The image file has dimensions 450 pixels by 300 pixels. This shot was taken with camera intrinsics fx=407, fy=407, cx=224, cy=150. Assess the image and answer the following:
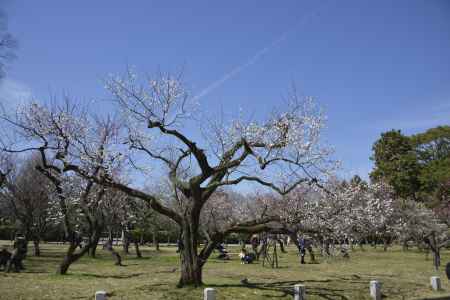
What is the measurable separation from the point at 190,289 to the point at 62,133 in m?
6.85

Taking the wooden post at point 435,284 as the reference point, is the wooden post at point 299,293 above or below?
above

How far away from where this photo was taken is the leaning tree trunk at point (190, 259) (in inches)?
502

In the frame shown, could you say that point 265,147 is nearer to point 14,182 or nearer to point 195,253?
point 195,253

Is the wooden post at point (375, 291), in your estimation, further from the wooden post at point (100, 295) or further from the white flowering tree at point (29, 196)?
the white flowering tree at point (29, 196)

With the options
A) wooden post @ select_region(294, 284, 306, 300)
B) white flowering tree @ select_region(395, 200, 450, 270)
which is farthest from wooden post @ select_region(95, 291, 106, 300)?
white flowering tree @ select_region(395, 200, 450, 270)

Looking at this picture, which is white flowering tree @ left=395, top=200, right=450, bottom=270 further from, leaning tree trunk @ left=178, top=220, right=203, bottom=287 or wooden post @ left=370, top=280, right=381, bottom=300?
leaning tree trunk @ left=178, top=220, right=203, bottom=287

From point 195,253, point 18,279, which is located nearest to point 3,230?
point 18,279

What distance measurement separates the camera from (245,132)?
1323 centimetres

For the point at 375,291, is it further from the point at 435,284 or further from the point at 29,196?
the point at 29,196

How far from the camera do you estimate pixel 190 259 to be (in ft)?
42.3

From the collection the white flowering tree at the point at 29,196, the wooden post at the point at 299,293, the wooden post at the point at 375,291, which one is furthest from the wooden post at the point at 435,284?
the white flowering tree at the point at 29,196

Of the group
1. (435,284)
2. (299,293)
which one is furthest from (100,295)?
(435,284)

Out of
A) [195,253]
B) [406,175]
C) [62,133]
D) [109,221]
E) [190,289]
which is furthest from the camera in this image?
[406,175]

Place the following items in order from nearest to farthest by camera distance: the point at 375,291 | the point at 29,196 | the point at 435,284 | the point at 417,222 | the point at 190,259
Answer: the point at 190,259 → the point at 375,291 → the point at 435,284 → the point at 29,196 → the point at 417,222
